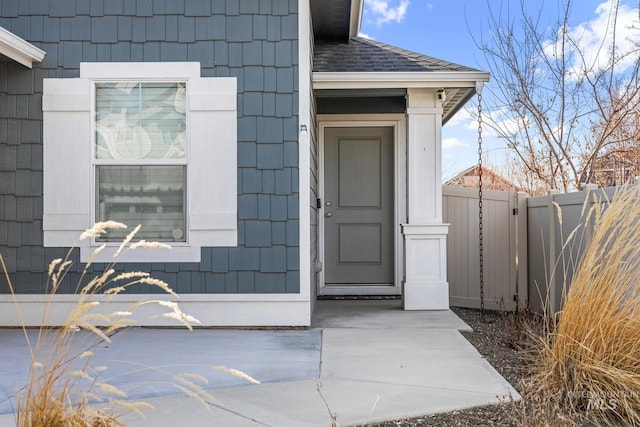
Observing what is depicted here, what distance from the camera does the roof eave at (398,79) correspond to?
636cm

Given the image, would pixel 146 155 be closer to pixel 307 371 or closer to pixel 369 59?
pixel 307 371

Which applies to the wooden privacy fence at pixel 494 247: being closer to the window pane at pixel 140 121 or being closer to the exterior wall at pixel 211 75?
the exterior wall at pixel 211 75

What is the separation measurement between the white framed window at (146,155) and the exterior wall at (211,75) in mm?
95

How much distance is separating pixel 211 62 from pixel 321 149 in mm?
2403

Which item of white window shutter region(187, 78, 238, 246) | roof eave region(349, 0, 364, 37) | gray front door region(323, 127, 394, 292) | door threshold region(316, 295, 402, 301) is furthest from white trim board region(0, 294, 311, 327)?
roof eave region(349, 0, 364, 37)

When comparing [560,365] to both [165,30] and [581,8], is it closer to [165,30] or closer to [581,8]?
[165,30]

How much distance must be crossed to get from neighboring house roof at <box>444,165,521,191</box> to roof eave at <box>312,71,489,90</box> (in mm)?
10048

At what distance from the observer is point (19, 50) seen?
5223 millimetres

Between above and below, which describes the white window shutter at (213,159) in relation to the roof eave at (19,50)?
below

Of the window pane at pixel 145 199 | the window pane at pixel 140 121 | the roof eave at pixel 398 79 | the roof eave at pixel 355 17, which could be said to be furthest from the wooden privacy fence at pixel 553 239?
the window pane at pixel 140 121

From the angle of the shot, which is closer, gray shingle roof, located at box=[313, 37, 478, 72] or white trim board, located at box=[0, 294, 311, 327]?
white trim board, located at box=[0, 294, 311, 327]

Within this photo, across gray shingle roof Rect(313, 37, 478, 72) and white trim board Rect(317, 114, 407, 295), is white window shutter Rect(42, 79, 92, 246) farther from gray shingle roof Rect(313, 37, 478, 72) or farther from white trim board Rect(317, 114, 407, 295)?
white trim board Rect(317, 114, 407, 295)

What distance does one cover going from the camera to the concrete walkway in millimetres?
3189

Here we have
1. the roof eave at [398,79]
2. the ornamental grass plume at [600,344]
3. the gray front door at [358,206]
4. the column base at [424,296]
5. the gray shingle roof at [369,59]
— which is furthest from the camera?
the gray front door at [358,206]
